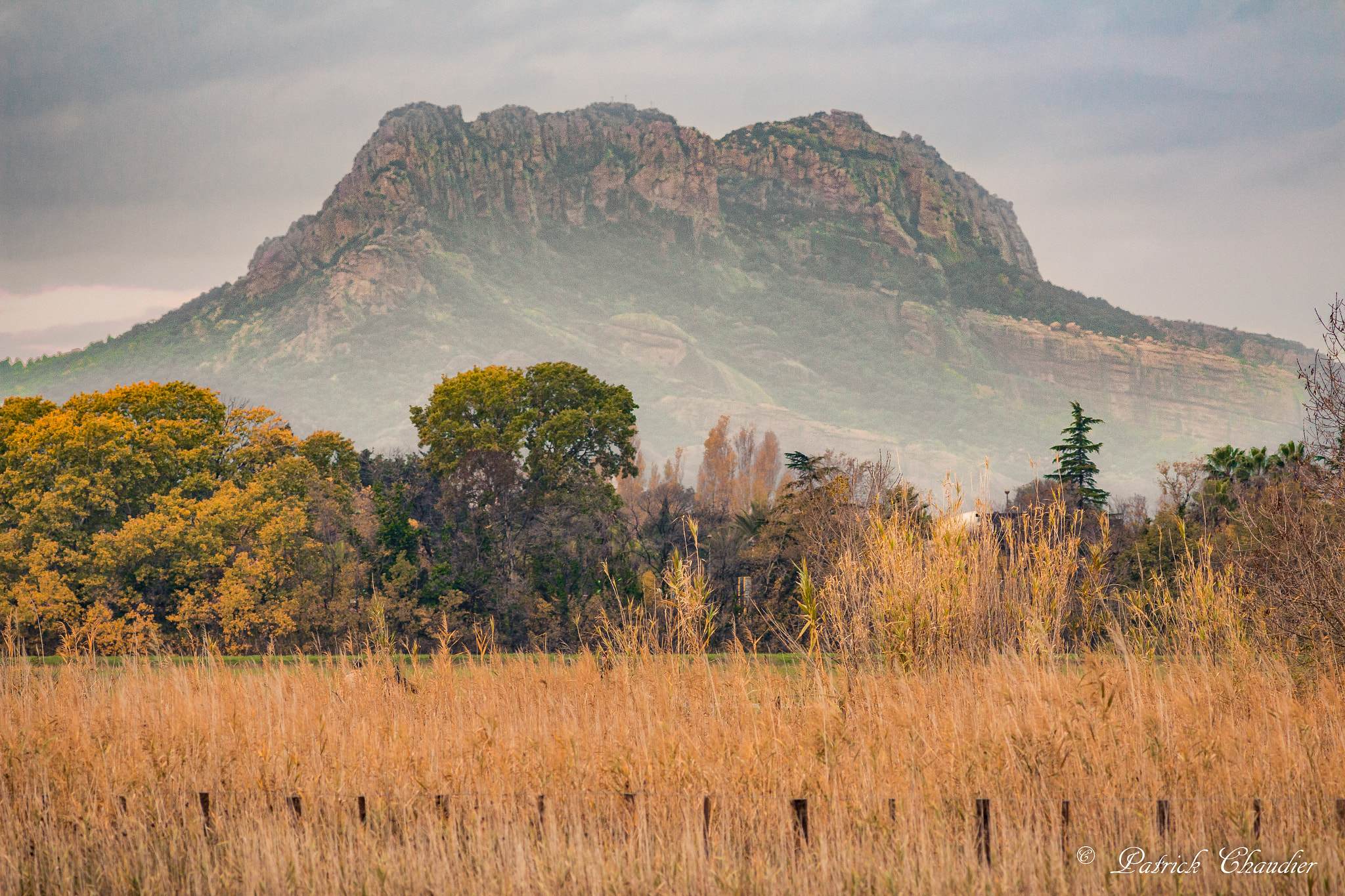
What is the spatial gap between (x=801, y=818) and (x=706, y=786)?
1.05 metres

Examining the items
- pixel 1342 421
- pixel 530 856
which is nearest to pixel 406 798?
pixel 530 856

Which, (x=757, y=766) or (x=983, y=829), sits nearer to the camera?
(x=983, y=829)

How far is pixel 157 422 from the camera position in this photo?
31141 millimetres

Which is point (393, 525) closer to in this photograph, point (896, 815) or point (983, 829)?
point (896, 815)

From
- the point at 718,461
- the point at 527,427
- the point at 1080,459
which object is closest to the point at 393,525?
the point at 527,427

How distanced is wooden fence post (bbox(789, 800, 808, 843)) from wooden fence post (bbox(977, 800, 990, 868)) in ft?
3.18

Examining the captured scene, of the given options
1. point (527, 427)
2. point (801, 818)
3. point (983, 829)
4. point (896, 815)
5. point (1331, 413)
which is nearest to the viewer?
point (983, 829)

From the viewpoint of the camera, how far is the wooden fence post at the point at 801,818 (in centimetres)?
573

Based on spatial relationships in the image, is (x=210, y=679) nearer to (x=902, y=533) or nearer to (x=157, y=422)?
(x=902, y=533)

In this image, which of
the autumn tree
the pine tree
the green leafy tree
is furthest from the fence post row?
the autumn tree

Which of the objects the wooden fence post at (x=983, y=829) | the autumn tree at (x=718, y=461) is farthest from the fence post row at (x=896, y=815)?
the autumn tree at (x=718, y=461)

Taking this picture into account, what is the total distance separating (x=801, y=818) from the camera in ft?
18.9

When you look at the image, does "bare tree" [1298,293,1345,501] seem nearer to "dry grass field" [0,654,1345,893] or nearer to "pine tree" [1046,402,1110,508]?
"dry grass field" [0,654,1345,893]

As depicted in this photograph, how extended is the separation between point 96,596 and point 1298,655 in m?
28.8
